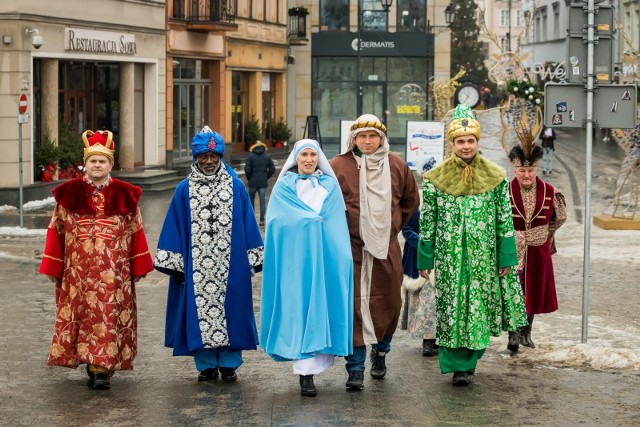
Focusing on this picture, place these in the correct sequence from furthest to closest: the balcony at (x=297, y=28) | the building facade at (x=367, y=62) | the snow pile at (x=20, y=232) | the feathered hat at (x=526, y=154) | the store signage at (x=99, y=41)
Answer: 1. the building facade at (x=367, y=62)
2. the balcony at (x=297, y=28)
3. the store signage at (x=99, y=41)
4. the snow pile at (x=20, y=232)
5. the feathered hat at (x=526, y=154)

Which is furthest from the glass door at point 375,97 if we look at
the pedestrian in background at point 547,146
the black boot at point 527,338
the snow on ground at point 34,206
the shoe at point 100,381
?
the shoe at point 100,381

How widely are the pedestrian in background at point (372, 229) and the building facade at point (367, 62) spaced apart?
1839 inches

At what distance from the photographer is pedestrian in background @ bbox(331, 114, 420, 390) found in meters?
9.48

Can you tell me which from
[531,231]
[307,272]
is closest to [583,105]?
[531,231]

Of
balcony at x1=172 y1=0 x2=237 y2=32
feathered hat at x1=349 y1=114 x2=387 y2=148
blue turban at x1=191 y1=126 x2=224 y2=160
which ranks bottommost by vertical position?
blue turban at x1=191 y1=126 x2=224 y2=160

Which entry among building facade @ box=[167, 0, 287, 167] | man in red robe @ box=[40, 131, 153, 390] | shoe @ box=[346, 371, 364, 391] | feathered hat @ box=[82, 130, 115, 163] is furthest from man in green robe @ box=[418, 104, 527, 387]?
building facade @ box=[167, 0, 287, 167]

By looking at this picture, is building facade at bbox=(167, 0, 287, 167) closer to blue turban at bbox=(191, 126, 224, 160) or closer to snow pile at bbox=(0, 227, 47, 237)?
snow pile at bbox=(0, 227, 47, 237)

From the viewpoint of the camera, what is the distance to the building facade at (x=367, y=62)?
56.9m

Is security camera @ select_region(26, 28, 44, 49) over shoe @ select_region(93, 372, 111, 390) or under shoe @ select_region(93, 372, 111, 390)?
over

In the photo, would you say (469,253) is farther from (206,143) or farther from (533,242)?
(206,143)

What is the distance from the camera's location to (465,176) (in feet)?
31.7

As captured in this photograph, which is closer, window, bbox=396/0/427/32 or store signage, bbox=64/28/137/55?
store signage, bbox=64/28/137/55

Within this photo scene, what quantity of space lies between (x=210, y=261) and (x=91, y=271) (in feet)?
2.66

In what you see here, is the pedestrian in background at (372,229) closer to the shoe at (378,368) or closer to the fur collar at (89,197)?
the shoe at (378,368)
